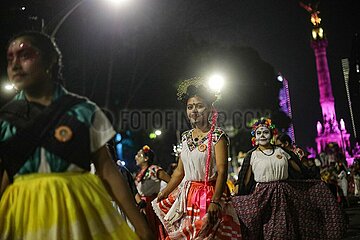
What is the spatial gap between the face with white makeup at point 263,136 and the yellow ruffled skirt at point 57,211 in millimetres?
5030

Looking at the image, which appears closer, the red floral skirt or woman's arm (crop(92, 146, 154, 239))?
woman's arm (crop(92, 146, 154, 239))

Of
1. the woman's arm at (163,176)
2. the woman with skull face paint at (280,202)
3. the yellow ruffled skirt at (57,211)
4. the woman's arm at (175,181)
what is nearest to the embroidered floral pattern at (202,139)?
the woman's arm at (175,181)

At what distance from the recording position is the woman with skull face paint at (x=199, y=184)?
439 cm

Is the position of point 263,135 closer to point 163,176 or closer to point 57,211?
point 163,176

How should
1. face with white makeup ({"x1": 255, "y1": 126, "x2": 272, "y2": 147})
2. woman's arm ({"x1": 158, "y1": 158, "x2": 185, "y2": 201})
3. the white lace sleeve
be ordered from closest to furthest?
the white lace sleeve → woman's arm ({"x1": 158, "y1": 158, "x2": 185, "y2": 201}) → face with white makeup ({"x1": 255, "y1": 126, "x2": 272, "y2": 147})

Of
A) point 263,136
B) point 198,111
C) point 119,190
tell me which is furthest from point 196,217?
point 263,136

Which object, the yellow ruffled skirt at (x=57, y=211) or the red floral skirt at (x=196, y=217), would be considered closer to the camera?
the yellow ruffled skirt at (x=57, y=211)

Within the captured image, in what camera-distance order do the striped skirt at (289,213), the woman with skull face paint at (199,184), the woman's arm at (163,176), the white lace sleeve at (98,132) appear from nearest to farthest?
the white lace sleeve at (98,132)
the woman with skull face paint at (199,184)
the striped skirt at (289,213)
the woman's arm at (163,176)

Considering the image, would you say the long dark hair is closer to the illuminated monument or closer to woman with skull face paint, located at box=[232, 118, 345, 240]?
woman with skull face paint, located at box=[232, 118, 345, 240]

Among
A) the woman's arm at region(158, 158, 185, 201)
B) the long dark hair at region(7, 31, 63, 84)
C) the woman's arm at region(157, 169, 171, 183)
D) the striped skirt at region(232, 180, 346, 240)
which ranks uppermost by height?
the long dark hair at region(7, 31, 63, 84)

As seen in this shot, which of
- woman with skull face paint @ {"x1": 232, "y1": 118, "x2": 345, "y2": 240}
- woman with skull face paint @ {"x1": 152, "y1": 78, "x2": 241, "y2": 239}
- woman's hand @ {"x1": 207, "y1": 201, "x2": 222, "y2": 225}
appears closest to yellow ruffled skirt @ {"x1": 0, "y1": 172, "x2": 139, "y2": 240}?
woman's hand @ {"x1": 207, "y1": 201, "x2": 222, "y2": 225}

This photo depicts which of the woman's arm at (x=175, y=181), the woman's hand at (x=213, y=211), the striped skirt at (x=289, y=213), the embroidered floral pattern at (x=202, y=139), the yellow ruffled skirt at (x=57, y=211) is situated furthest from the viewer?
the striped skirt at (x=289, y=213)

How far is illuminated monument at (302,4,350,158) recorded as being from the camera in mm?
85000

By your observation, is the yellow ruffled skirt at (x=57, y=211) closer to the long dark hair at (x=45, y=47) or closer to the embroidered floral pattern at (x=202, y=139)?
the long dark hair at (x=45, y=47)
